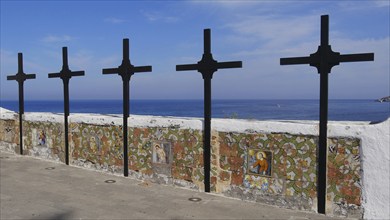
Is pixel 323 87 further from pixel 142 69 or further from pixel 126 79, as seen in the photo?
pixel 126 79

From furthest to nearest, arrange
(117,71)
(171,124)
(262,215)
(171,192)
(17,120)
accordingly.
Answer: (17,120), (117,71), (171,124), (171,192), (262,215)

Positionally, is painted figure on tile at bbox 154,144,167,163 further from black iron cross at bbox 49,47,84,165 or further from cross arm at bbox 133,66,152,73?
black iron cross at bbox 49,47,84,165

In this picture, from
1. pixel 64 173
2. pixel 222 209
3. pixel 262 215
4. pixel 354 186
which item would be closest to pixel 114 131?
pixel 64 173

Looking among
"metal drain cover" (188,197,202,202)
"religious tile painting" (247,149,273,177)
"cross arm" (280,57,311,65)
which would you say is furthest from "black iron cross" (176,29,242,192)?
"cross arm" (280,57,311,65)

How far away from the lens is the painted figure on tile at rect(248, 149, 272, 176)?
238 inches

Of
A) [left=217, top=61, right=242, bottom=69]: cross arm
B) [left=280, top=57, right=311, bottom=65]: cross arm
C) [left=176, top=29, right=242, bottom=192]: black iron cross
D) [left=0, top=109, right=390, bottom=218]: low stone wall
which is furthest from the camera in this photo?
[left=176, top=29, right=242, bottom=192]: black iron cross

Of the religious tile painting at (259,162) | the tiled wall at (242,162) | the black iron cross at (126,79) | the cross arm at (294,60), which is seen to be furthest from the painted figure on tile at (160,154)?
the cross arm at (294,60)

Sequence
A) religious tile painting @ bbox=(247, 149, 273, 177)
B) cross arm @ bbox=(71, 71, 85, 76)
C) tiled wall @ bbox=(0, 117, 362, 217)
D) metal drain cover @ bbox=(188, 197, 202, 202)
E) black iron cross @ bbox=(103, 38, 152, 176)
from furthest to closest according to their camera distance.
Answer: cross arm @ bbox=(71, 71, 85, 76)
black iron cross @ bbox=(103, 38, 152, 176)
metal drain cover @ bbox=(188, 197, 202, 202)
religious tile painting @ bbox=(247, 149, 273, 177)
tiled wall @ bbox=(0, 117, 362, 217)

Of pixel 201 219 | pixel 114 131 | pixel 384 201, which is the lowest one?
pixel 201 219

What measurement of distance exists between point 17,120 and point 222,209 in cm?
811

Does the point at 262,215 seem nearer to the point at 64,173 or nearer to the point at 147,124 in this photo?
the point at 147,124

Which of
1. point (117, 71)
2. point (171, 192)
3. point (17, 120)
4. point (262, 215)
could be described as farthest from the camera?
point (17, 120)

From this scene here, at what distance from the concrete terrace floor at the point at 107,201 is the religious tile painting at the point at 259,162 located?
1.83 ft

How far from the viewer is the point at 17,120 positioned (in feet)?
36.5
